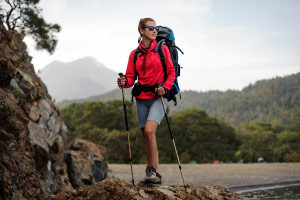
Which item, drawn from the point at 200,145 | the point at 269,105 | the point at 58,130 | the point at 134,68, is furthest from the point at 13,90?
the point at 269,105

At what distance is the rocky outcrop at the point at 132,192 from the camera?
189 inches

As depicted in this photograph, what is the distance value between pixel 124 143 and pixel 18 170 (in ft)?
126

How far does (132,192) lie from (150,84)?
177 cm

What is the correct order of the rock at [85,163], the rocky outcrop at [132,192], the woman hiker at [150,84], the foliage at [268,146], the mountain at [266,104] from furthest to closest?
1. the mountain at [266,104]
2. the foliage at [268,146]
3. the rock at [85,163]
4. the woman hiker at [150,84]
5. the rocky outcrop at [132,192]

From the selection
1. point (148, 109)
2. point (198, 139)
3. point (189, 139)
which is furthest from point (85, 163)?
point (189, 139)

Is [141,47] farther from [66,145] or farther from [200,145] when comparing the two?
[200,145]

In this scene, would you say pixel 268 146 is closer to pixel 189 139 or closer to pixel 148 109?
pixel 189 139

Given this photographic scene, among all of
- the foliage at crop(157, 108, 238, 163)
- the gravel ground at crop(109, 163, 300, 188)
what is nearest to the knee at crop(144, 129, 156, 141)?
the gravel ground at crop(109, 163, 300, 188)

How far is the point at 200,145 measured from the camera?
51.7 metres

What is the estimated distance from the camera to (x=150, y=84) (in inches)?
214

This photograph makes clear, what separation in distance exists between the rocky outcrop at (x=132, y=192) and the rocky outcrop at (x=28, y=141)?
Answer: 10.1 ft

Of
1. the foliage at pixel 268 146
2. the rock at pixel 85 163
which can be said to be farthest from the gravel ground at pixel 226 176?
the foliage at pixel 268 146

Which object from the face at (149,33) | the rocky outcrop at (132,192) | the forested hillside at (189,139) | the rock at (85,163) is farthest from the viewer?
the forested hillside at (189,139)

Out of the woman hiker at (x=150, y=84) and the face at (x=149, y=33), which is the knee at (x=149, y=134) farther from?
the face at (x=149, y=33)
